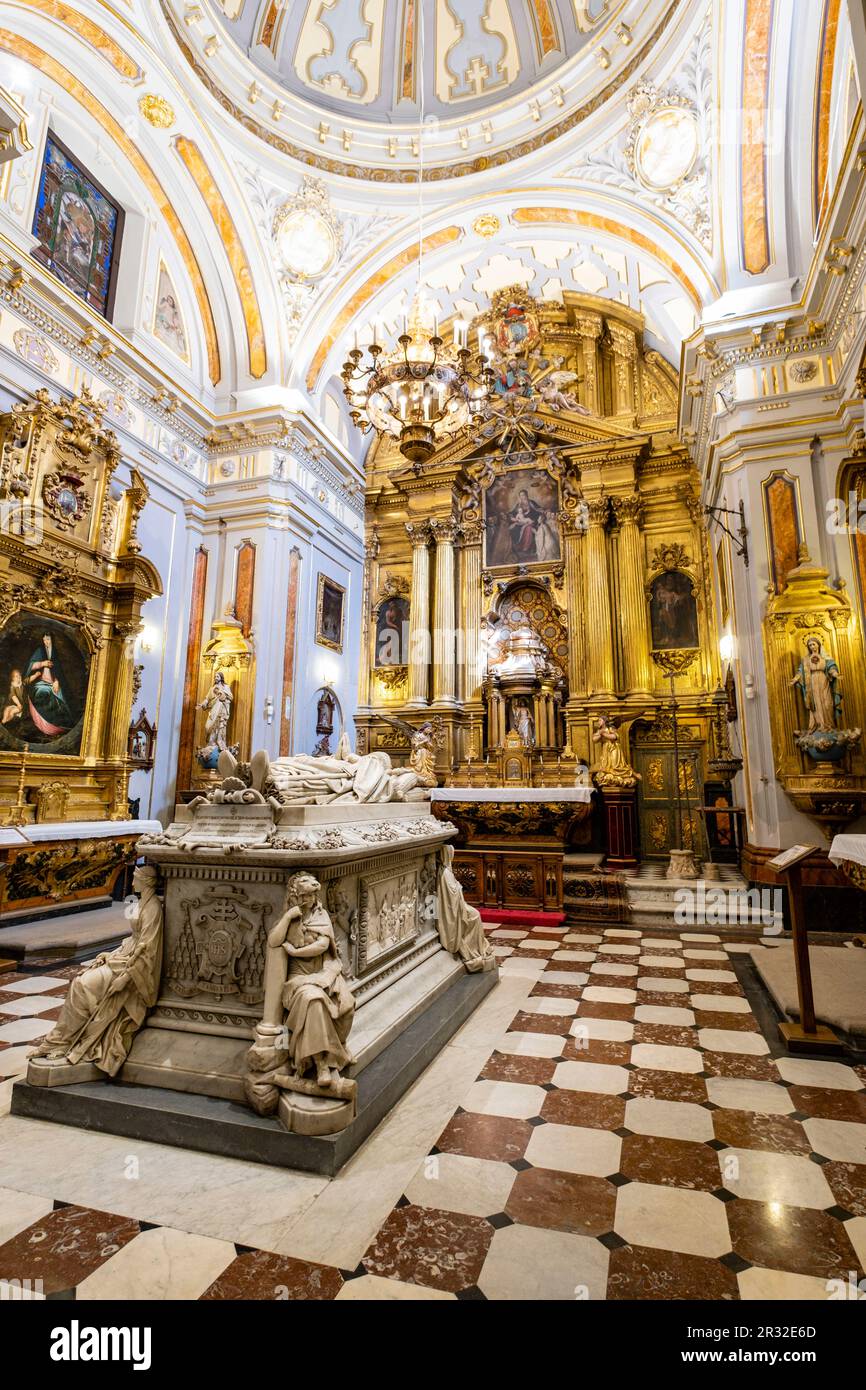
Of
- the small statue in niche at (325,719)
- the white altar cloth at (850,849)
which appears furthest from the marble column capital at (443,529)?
the white altar cloth at (850,849)

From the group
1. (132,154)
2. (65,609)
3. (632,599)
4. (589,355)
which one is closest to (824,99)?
(589,355)

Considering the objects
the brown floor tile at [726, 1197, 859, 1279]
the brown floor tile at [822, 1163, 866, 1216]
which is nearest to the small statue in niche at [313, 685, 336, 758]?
the brown floor tile at [822, 1163, 866, 1216]

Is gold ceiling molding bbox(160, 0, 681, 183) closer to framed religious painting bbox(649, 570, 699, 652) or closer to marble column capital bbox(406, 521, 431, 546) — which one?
marble column capital bbox(406, 521, 431, 546)

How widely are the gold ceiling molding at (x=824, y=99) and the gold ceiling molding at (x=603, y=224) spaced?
1683 mm

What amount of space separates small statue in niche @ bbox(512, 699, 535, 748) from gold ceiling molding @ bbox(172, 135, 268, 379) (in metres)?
6.72

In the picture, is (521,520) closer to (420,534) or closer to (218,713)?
(420,534)

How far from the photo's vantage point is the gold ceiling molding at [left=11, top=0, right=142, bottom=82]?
6992 millimetres

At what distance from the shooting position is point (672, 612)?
11391 mm

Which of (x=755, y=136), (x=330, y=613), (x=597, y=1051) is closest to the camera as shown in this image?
(x=597, y=1051)

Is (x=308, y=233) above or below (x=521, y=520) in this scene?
above

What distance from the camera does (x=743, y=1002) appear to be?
13.5ft

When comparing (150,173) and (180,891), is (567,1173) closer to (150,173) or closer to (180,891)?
(180,891)

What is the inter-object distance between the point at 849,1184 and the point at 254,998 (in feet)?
7.20

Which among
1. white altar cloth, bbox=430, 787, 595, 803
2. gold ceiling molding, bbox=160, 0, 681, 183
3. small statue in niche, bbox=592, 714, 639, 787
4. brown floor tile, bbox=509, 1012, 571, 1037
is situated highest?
gold ceiling molding, bbox=160, 0, 681, 183
